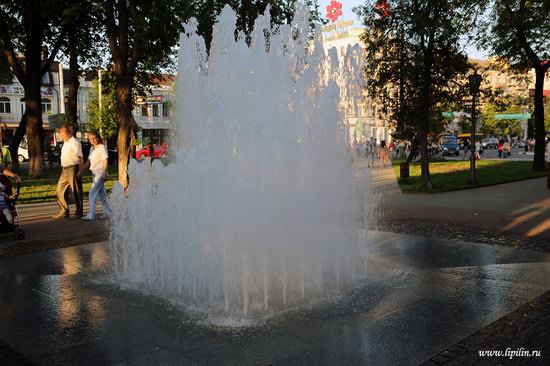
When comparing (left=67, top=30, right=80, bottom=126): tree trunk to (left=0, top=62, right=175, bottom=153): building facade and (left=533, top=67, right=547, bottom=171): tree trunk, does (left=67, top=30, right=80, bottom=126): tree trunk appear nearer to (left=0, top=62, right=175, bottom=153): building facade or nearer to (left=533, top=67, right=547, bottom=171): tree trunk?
(left=533, top=67, right=547, bottom=171): tree trunk

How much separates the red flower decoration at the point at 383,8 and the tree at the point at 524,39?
814 centimetres

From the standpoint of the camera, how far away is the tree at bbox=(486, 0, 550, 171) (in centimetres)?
2034

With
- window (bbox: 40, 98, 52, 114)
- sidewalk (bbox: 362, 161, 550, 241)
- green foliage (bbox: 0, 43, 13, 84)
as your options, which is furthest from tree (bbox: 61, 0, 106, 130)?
window (bbox: 40, 98, 52, 114)

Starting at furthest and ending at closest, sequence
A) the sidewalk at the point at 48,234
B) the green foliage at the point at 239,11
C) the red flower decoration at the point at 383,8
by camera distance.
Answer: the green foliage at the point at 239,11, the red flower decoration at the point at 383,8, the sidewalk at the point at 48,234

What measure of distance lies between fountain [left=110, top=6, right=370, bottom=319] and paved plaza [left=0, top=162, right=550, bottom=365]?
Answer: 1.33ft

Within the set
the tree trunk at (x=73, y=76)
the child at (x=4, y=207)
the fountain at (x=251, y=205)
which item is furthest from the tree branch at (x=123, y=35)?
the fountain at (x=251, y=205)

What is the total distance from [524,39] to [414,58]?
10.4 m

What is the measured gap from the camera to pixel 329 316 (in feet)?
15.0

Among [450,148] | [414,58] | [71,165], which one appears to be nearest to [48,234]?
[71,165]

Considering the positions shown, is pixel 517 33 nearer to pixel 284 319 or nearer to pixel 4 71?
pixel 284 319

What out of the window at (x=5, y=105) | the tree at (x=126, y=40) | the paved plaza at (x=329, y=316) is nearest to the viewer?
the paved plaza at (x=329, y=316)

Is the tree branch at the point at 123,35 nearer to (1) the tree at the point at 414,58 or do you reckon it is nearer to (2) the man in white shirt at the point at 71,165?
(2) the man in white shirt at the point at 71,165

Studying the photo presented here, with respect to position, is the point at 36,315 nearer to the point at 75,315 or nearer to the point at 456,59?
the point at 75,315

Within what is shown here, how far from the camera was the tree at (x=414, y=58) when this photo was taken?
47.7 feet
